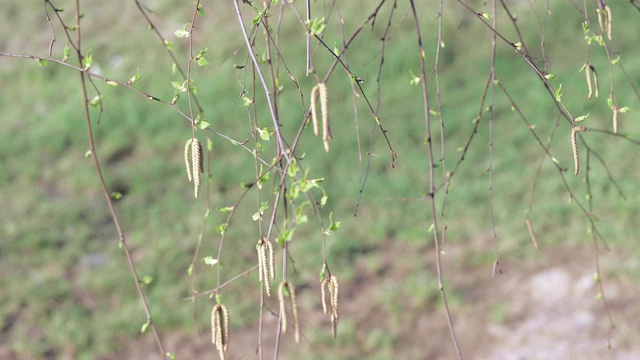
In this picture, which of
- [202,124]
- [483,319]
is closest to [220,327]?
[202,124]

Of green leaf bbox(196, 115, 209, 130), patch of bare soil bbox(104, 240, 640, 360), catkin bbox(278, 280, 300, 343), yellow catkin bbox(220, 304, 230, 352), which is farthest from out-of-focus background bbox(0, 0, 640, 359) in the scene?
catkin bbox(278, 280, 300, 343)

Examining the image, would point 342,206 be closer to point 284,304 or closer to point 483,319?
point 483,319

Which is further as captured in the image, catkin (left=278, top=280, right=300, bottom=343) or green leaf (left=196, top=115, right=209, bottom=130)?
green leaf (left=196, top=115, right=209, bottom=130)

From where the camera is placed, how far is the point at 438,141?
21.2ft

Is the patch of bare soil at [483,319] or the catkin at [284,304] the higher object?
the catkin at [284,304]

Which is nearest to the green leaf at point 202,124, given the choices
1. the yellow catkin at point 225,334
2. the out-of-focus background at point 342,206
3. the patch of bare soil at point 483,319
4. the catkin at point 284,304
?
the yellow catkin at point 225,334

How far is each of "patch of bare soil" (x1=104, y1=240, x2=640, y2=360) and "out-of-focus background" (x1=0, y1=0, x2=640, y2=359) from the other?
0.01m

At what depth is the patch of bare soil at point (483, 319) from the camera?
427cm

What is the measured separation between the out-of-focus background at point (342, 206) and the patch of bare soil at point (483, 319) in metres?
0.01

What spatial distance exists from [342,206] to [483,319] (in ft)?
4.85

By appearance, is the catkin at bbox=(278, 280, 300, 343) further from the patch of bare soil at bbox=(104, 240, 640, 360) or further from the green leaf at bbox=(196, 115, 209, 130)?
the patch of bare soil at bbox=(104, 240, 640, 360)

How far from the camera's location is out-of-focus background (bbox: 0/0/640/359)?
4.47 m

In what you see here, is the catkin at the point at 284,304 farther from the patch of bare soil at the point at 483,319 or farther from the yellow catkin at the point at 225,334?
the patch of bare soil at the point at 483,319

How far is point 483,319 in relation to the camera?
4523mm
